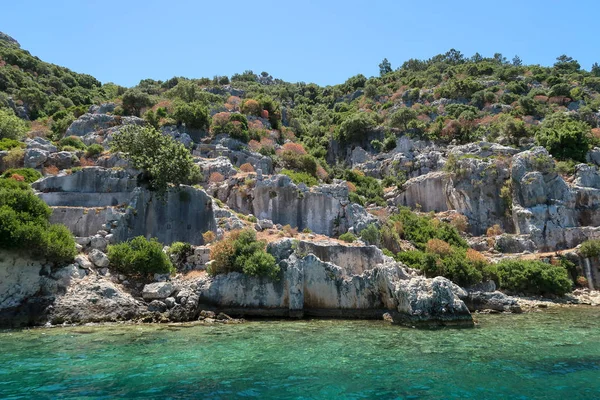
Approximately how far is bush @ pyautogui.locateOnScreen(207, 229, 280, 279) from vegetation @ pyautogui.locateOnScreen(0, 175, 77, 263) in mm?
8661

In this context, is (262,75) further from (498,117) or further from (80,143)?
(80,143)

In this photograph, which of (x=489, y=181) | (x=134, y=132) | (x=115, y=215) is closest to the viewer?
(x=115, y=215)

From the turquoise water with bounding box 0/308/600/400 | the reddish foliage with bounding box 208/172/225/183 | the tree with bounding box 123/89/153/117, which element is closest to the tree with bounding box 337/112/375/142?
the tree with bounding box 123/89/153/117

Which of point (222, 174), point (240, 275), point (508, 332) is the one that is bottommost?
point (508, 332)

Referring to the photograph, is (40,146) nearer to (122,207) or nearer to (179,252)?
(122,207)

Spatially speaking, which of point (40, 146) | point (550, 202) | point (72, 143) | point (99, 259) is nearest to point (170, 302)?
point (99, 259)

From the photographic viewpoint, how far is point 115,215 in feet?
A: 98.8

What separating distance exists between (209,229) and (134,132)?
1096 centimetres

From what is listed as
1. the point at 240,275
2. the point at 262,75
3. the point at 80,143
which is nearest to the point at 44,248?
the point at 240,275

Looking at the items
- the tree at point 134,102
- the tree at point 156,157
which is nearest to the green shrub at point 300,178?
the tree at point 156,157

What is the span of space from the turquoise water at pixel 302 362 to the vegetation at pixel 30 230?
5.34m

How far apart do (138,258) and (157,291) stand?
283 cm

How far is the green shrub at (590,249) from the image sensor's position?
35781mm

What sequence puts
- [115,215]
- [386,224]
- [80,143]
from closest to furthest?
1. [115,215]
2. [386,224]
3. [80,143]
